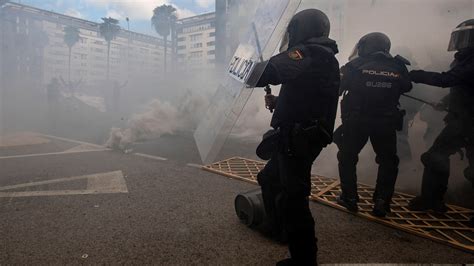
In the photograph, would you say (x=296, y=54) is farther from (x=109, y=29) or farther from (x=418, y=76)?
(x=109, y=29)

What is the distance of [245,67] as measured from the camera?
192cm

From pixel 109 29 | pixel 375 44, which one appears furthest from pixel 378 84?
pixel 109 29

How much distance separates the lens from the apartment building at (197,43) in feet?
69.9

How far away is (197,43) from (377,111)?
24.5m

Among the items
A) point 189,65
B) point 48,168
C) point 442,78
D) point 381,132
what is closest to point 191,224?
point 381,132

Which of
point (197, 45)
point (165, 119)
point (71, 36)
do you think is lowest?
point (165, 119)

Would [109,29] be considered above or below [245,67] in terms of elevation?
above

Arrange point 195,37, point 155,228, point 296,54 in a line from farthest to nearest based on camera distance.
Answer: point 195,37, point 155,228, point 296,54

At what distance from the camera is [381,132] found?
2.89m

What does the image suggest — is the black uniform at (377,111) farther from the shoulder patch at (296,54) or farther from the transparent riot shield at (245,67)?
the shoulder patch at (296,54)

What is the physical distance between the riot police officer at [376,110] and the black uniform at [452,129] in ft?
1.02

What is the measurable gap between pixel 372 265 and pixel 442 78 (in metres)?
1.87

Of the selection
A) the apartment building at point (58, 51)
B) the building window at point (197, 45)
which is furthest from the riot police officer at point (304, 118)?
the apartment building at point (58, 51)

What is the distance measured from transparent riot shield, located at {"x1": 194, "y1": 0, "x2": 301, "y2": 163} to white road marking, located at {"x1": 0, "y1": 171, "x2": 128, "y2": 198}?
2.02 metres
